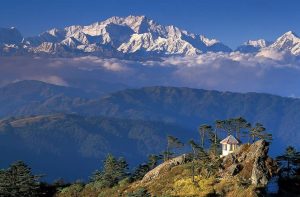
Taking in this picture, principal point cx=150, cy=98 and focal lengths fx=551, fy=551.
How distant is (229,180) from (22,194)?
2059 inches

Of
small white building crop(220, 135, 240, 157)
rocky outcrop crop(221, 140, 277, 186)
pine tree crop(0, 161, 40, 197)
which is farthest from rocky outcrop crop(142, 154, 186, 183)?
pine tree crop(0, 161, 40, 197)

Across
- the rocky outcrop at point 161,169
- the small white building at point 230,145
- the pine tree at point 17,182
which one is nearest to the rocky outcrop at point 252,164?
the small white building at point 230,145

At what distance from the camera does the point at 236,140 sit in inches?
5807

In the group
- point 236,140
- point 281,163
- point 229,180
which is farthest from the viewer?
point 236,140

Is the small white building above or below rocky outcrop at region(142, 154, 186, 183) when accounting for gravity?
above

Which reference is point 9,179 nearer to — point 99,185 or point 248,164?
point 99,185

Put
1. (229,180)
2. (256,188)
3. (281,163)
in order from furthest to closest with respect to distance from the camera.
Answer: (281,163)
(229,180)
(256,188)

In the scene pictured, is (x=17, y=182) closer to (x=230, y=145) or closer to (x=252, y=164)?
(x=230, y=145)

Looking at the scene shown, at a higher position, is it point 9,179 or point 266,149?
point 266,149

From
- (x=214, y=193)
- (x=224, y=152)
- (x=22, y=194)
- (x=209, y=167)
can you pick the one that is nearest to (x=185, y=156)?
(x=224, y=152)

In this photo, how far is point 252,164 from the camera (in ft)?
402

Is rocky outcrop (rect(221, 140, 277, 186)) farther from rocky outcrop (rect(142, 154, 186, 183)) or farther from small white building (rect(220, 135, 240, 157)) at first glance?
rocky outcrop (rect(142, 154, 186, 183))

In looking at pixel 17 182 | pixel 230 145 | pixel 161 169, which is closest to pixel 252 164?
pixel 230 145

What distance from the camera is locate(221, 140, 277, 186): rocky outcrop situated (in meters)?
116
